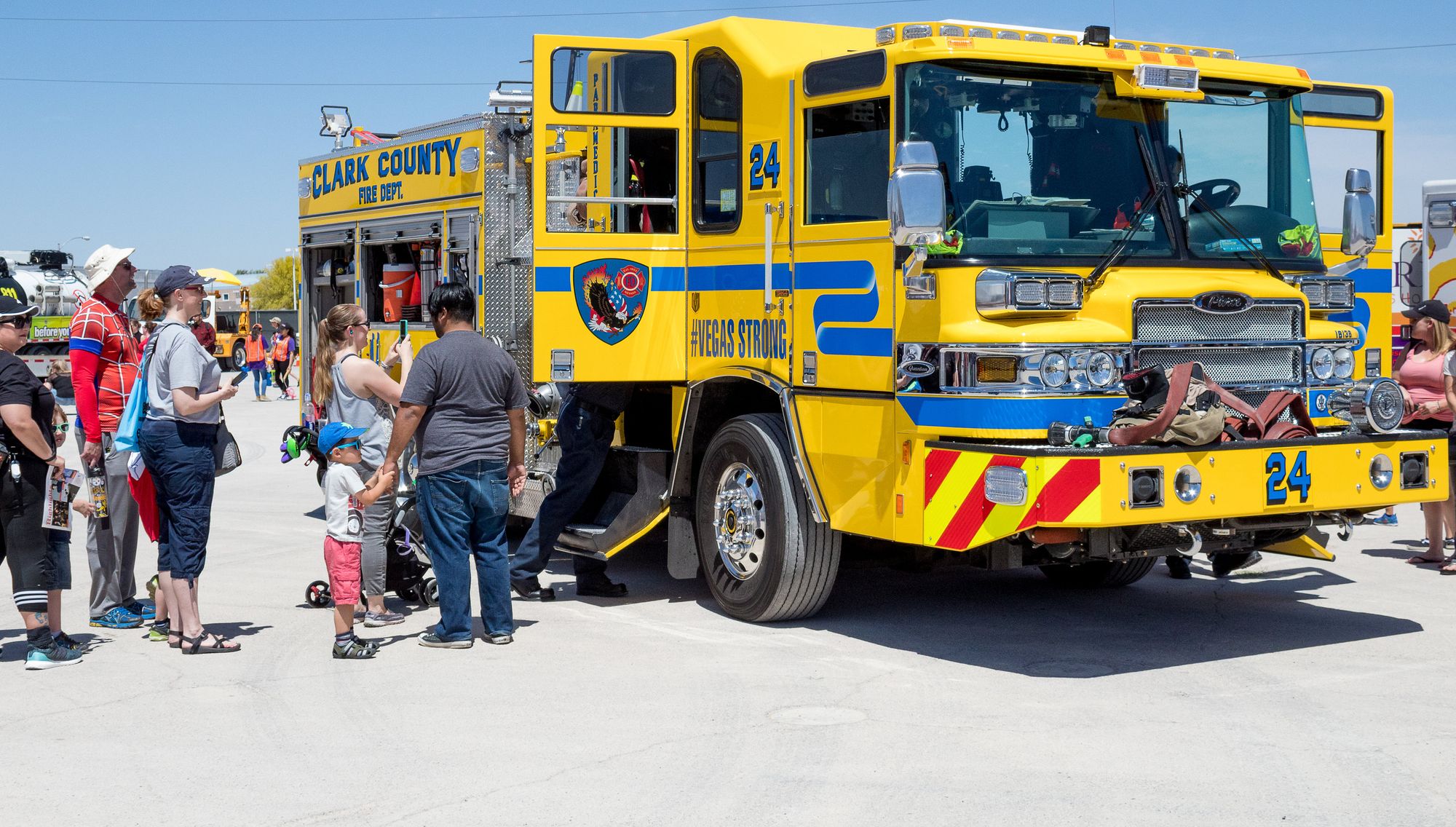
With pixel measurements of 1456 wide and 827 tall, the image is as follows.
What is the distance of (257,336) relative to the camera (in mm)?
31578

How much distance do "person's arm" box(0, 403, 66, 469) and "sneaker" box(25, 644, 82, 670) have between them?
3.03ft

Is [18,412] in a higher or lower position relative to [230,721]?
higher

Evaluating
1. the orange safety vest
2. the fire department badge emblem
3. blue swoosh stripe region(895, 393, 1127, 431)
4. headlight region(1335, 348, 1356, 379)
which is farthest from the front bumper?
the orange safety vest

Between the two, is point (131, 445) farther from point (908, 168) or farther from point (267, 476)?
point (267, 476)

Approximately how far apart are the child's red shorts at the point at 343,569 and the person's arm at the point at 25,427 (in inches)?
51.7

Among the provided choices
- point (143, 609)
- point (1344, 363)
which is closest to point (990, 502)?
A: point (1344, 363)

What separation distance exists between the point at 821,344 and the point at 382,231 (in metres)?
5.38

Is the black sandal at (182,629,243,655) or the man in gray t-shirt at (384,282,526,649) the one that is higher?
the man in gray t-shirt at (384,282,526,649)

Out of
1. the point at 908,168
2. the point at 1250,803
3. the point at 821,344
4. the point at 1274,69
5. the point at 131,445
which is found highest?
the point at 1274,69

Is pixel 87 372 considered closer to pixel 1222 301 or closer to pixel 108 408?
pixel 108 408

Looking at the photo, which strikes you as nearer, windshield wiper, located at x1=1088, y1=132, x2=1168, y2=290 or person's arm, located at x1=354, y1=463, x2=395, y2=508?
windshield wiper, located at x1=1088, y1=132, x2=1168, y2=290

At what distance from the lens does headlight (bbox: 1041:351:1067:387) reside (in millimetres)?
6820

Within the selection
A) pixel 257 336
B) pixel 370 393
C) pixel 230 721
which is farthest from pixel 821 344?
pixel 257 336

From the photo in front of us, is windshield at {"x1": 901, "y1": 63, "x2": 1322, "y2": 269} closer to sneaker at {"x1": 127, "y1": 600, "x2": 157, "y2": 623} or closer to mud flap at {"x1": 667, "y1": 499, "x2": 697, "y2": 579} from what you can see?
mud flap at {"x1": 667, "y1": 499, "x2": 697, "y2": 579}
